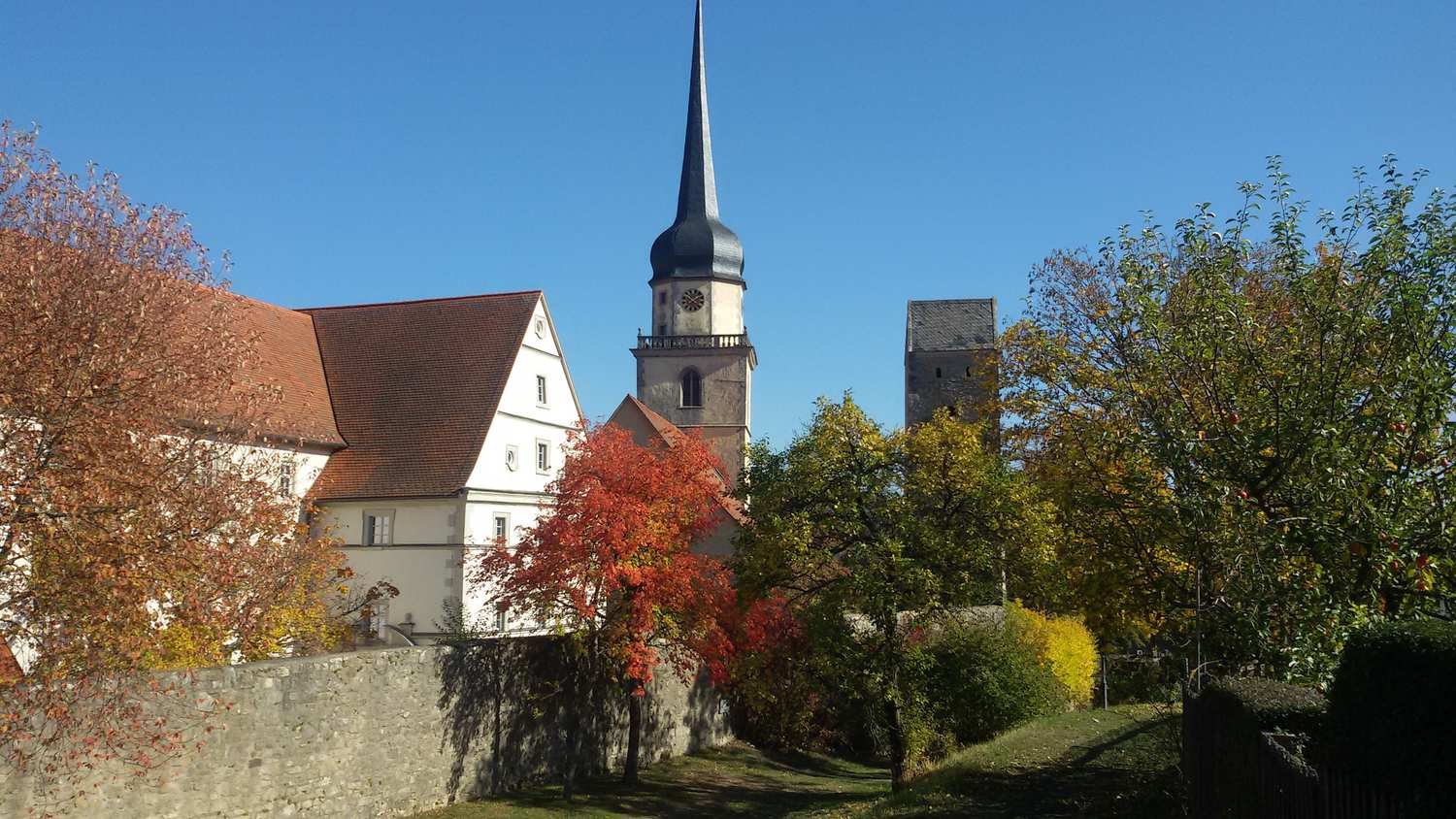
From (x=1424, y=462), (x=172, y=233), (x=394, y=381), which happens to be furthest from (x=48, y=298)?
(x=394, y=381)

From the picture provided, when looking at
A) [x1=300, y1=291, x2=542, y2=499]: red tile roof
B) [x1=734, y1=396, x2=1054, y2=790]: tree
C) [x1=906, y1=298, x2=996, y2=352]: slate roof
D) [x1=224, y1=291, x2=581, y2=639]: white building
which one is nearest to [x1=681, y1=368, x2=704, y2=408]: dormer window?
[x1=906, y1=298, x2=996, y2=352]: slate roof

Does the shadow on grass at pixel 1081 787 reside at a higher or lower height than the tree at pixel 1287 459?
lower

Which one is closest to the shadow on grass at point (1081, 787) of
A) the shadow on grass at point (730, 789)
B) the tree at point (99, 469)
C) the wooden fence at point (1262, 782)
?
the wooden fence at point (1262, 782)

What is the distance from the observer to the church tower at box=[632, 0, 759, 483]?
64812mm

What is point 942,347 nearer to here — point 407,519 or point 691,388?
point 691,388

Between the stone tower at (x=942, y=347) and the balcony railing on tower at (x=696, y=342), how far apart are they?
10764 millimetres

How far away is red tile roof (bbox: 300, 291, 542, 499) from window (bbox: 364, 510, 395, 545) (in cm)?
71

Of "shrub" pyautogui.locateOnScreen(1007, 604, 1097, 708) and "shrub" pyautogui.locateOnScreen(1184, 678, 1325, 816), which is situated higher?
"shrub" pyautogui.locateOnScreen(1184, 678, 1325, 816)

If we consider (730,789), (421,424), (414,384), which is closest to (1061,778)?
(730,789)

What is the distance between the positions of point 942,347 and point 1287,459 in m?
47.0

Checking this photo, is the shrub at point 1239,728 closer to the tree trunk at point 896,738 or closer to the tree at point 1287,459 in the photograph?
the tree at point 1287,459

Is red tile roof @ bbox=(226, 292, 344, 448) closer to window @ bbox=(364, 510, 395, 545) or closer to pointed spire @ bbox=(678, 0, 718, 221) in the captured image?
window @ bbox=(364, 510, 395, 545)

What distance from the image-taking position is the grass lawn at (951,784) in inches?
608

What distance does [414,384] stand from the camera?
1426 inches
